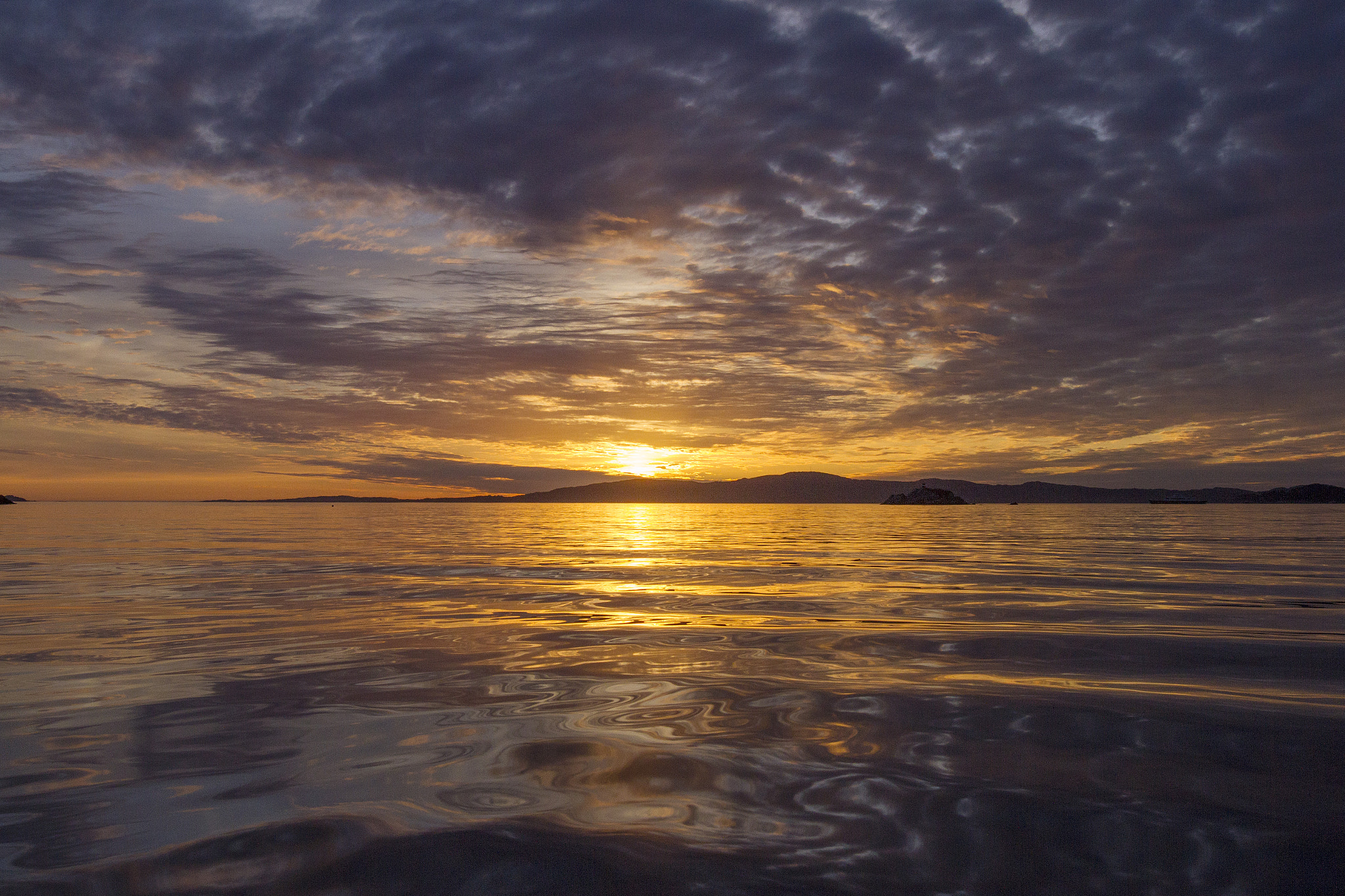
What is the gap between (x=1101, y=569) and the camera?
15000 mm

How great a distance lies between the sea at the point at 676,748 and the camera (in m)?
2.70

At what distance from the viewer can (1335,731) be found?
161 inches

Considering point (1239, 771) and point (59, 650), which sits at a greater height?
point (1239, 771)

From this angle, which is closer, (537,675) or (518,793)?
(518,793)

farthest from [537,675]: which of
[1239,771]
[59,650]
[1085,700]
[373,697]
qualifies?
[59,650]

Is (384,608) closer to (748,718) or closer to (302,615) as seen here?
(302,615)

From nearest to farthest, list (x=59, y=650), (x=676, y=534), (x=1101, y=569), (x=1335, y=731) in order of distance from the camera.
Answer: (x=1335, y=731)
(x=59, y=650)
(x=1101, y=569)
(x=676, y=534)

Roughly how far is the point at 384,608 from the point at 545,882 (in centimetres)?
841

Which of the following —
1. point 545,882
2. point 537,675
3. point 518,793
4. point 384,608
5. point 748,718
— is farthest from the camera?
point 384,608

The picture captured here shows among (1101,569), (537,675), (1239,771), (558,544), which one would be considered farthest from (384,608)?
(558,544)

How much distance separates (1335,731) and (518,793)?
4.70 meters

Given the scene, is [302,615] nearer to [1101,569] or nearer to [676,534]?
[1101,569]

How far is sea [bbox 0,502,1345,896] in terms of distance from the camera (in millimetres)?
2701

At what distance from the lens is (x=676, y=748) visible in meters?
4.04
